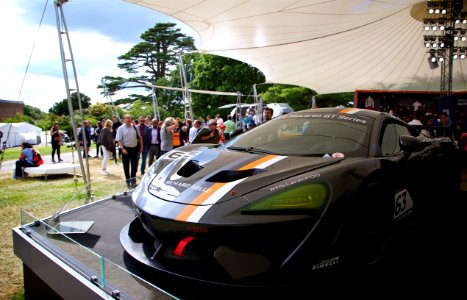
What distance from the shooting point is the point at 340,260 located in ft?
5.93

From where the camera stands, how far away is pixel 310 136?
8.81ft

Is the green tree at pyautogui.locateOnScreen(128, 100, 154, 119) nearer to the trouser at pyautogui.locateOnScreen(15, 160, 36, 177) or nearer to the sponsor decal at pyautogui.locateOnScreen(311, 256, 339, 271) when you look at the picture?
the trouser at pyautogui.locateOnScreen(15, 160, 36, 177)

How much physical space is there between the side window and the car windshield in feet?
0.50

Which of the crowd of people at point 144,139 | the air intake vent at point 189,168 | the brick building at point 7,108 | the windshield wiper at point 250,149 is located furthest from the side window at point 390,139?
the brick building at point 7,108

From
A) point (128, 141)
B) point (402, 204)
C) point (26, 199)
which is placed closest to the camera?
point (402, 204)

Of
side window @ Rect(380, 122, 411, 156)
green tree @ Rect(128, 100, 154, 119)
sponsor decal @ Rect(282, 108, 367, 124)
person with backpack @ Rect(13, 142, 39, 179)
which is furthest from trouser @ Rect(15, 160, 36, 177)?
green tree @ Rect(128, 100, 154, 119)

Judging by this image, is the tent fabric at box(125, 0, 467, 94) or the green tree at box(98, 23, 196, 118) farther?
the green tree at box(98, 23, 196, 118)

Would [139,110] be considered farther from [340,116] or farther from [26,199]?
[340,116]

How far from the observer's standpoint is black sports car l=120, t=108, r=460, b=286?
168 cm

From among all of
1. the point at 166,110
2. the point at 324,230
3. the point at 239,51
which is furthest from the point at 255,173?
the point at 166,110

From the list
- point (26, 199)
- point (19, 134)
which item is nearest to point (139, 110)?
point (19, 134)

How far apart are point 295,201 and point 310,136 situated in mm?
1015

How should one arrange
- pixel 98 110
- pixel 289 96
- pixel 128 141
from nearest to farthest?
pixel 128 141
pixel 289 96
pixel 98 110

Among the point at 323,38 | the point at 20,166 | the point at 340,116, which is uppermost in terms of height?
the point at 323,38
